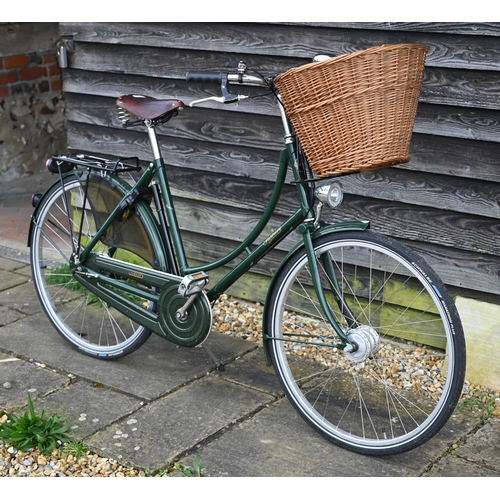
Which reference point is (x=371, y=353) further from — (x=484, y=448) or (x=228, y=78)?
(x=228, y=78)

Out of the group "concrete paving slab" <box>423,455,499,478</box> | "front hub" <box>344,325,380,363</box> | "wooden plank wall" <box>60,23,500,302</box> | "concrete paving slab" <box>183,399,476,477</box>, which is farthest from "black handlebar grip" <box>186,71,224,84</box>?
"concrete paving slab" <box>423,455,499,478</box>

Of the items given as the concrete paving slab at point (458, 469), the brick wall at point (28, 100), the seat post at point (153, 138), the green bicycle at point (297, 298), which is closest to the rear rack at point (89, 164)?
the green bicycle at point (297, 298)

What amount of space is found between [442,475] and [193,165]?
6.91ft

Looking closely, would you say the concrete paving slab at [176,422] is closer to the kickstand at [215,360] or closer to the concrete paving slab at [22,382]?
the kickstand at [215,360]

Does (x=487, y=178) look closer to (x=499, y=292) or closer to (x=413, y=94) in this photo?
(x=499, y=292)

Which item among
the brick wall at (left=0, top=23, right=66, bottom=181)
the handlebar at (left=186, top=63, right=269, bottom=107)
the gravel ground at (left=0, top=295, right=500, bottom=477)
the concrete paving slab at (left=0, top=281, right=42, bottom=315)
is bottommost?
the gravel ground at (left=0, top=295, right=500, bottom=477)

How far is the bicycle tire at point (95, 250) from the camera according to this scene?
3.40m

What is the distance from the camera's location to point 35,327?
3.94 meters

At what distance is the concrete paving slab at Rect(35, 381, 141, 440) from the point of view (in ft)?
9.94

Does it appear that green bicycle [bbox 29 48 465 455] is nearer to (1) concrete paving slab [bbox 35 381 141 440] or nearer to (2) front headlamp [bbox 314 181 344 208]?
(2) front headlamp [bbox 314 181 344 208]

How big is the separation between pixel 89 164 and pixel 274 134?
3.03 feet

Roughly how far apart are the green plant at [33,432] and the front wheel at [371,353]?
0.86 m

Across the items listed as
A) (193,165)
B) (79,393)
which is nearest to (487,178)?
(193,165)

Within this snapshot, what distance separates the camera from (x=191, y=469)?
8.99 ft
